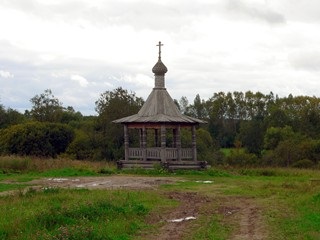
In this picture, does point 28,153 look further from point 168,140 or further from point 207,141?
point 207,141

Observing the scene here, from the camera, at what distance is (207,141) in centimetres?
5775

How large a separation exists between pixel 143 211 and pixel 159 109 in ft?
57.9

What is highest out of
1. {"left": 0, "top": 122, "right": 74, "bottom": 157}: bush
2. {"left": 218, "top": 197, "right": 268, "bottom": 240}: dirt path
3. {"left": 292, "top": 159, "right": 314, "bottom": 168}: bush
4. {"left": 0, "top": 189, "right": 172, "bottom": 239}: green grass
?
{"left": 0, "top": 122, "right": 74, "bottom": 157}: bush

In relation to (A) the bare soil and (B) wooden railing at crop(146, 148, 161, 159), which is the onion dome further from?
(A) the bare soil

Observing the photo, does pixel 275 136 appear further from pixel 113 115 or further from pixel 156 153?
pixel 156 153

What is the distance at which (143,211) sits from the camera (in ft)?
48.3

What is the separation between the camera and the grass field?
1161cm

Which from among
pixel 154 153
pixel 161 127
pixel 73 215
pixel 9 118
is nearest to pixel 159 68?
pixel 161 127

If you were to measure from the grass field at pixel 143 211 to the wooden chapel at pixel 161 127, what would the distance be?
6.59 m

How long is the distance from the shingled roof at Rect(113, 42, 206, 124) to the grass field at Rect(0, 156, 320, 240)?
24.5 ft

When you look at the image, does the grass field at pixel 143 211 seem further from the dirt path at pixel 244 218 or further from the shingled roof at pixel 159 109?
the shingled roof at pixel 159 109

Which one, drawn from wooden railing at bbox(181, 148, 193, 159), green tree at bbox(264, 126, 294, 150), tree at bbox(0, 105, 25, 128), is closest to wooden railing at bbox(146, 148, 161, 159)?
wooden railing at bbox(181, 148, 193, 159)

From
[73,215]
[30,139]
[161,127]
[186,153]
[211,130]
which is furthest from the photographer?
[211,130]

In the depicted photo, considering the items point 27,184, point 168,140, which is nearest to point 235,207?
point 27,184
